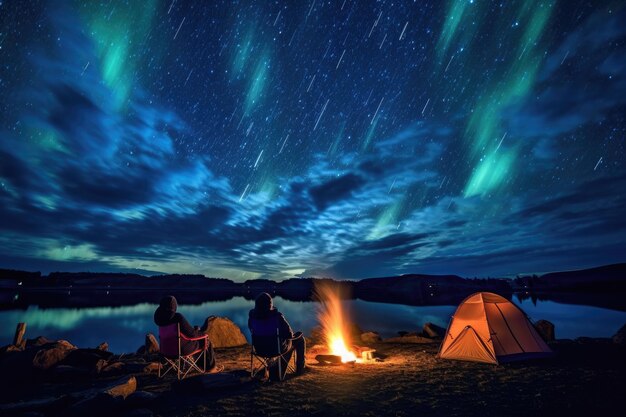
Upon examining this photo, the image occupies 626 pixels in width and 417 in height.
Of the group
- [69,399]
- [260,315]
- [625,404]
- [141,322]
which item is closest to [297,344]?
[260,315]

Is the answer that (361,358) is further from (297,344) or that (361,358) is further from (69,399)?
(69,399)

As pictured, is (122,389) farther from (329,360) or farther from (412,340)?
(412,340)

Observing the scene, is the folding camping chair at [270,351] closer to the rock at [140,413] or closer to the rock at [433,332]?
the rock at [140,413]

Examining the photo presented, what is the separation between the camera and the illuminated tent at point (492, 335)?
971cm

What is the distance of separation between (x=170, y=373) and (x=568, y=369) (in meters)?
11.0

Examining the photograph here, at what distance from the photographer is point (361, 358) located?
1098 cm

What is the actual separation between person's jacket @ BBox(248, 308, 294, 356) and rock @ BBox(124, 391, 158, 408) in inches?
102

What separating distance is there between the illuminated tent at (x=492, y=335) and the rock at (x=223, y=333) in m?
8.77

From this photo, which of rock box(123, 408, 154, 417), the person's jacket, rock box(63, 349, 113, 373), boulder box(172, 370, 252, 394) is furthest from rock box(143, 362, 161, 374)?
rock box(123, 408, 154, 417)

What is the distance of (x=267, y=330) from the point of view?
26.3ft

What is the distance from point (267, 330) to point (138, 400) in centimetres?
→ 300

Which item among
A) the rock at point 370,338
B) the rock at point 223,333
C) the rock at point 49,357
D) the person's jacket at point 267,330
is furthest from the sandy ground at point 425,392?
the rock at point 370,338

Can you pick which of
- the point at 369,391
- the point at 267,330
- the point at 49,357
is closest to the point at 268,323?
the point at 267,330

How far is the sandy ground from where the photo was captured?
5902 millimetres
